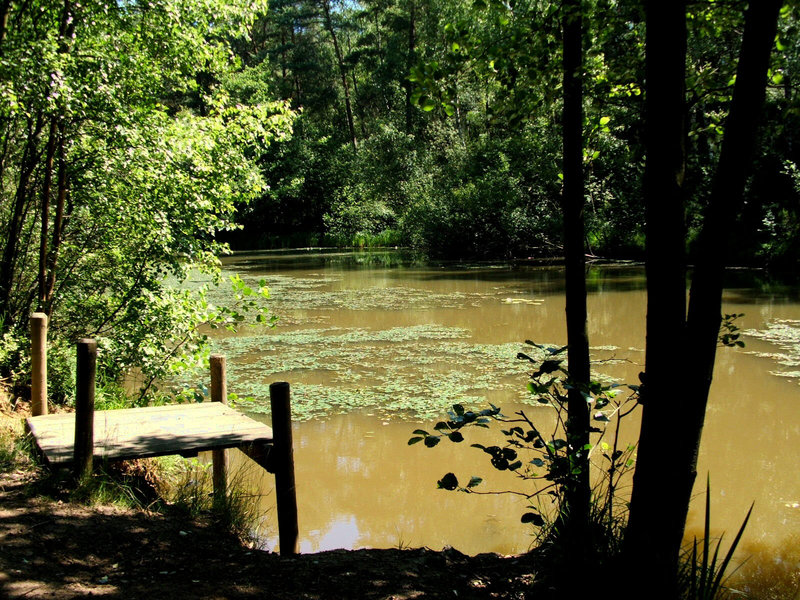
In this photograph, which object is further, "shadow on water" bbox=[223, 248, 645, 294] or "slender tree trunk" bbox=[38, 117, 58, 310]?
"shadow on water" bbox=[223, 248, 645, 294]

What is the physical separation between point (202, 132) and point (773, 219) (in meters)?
16.4

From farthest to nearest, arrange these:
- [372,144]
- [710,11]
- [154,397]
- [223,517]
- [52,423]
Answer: [372,144] → [154,397] → [52,423] → [223,517] → [710,11]

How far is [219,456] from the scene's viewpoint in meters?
5.14

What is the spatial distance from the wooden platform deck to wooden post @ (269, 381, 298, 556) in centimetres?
33

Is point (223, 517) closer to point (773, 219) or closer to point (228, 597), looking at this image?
point (228, 597)

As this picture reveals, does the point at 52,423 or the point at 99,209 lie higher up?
the point at 99,209

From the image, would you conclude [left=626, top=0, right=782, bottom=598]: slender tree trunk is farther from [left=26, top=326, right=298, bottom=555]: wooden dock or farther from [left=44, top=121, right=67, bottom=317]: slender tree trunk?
[left=44, top=121, right=67, bottom=317]: slender tree trunk

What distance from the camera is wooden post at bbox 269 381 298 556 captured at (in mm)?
3889

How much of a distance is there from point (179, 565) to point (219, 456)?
205 centimetres

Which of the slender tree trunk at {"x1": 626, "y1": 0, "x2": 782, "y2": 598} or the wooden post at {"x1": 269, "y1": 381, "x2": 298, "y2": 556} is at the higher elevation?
the slender tree trunk at {"x1": 626, "y1": 0, "x2": 782, "y2": 598}

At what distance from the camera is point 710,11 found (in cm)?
295

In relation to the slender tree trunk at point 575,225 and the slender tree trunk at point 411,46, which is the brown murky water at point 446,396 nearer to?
the slender tree trunk at point 575,225

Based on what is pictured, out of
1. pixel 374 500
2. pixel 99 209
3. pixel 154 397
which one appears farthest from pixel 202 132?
pixel 374 500

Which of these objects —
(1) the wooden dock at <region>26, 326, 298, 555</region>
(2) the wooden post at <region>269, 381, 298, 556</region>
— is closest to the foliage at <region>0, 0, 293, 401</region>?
(1) the wooden dock at <region>26, 326, 298, 555</region>
